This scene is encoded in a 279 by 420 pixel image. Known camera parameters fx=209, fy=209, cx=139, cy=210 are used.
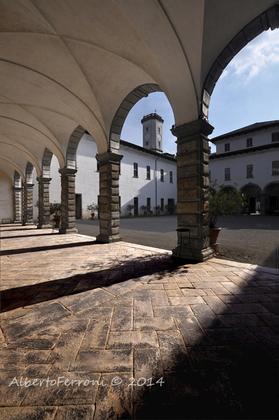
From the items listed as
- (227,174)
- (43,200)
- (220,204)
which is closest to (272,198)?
(227,174)

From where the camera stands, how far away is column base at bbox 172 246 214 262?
4.48m

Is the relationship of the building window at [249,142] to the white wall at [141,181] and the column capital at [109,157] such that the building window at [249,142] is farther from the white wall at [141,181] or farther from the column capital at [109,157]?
the column capital at [109,157]

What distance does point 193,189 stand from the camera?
4.62 m

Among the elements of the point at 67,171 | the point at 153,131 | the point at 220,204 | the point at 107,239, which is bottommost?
the point at 107,239

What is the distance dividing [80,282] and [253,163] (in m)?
25.9

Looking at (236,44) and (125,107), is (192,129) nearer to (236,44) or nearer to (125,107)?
(236,44)

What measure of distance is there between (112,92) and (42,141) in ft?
19.7

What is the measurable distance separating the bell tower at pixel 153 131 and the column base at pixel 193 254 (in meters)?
34.7

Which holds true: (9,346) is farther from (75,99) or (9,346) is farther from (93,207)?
(93,207)

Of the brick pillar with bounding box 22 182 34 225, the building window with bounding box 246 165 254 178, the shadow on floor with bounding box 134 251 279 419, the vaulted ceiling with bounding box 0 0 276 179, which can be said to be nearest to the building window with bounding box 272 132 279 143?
the building window with bounding box 246 165 254 178

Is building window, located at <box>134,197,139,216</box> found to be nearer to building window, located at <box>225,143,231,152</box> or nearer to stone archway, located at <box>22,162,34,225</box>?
stone archway, located at <box>22,162,34,225</box>

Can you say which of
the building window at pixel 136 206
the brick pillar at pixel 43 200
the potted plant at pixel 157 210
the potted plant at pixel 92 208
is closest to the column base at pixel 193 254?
the brick pillar at pixel 43 200

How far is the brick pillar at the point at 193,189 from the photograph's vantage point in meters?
4.55

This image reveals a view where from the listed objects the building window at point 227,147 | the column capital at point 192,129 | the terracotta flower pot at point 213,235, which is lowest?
the terracotta flower pot at point 213,235
